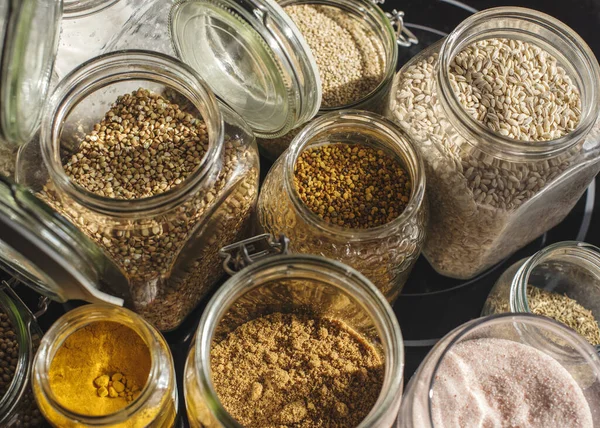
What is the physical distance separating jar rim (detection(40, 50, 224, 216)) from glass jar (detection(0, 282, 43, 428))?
31cm

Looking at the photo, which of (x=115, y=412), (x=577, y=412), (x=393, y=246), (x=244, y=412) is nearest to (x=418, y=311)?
(x=393, y=246)

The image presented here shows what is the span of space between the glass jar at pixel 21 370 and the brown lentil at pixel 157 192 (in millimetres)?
211

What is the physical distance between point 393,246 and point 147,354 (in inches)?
18.6

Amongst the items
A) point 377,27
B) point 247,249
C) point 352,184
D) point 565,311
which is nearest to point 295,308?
point 247,249

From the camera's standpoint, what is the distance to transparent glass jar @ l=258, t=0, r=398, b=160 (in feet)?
5.04

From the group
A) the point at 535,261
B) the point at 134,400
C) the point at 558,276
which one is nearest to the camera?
the point at 134,400

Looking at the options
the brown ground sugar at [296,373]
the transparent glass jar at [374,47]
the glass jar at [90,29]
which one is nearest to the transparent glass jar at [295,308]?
the brown ground sugar at [296,373]

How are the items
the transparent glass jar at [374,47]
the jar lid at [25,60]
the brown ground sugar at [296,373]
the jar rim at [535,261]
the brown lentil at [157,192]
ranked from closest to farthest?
the jar lid at [25,60] < the brown ground sugar at [296,373] < the brown lentil at [157,192] < the jar rim at [535,261] < the transparent glass jar at [374,47]

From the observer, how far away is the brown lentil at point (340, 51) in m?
1.57

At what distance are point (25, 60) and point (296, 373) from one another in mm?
→ 639

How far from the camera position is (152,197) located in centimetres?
118

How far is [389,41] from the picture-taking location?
63.9 inches

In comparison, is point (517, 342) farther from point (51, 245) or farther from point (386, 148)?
point (51, 245)

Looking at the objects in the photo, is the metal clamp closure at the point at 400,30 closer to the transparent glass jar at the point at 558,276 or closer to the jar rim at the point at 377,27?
the jar rim at the point at 377,27
